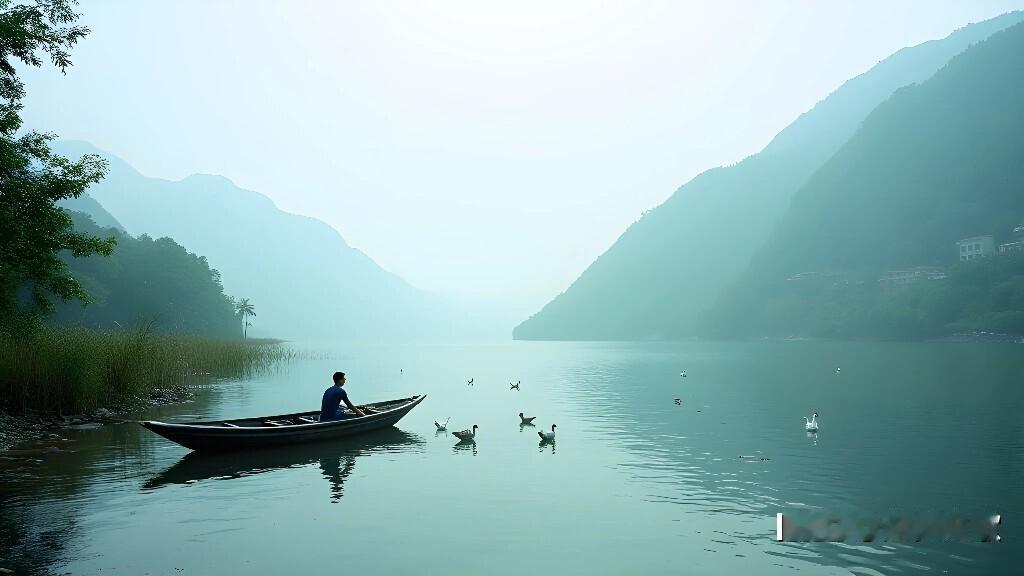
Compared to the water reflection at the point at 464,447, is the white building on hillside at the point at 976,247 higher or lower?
higher

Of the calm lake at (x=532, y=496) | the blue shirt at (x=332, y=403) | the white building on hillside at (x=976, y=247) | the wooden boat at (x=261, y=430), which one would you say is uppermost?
the white building on hillside at (x=976, y=247)

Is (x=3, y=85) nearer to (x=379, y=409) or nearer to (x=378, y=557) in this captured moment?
(x=379, y=409)

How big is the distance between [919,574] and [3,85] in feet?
107

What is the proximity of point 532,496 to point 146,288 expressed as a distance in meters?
119

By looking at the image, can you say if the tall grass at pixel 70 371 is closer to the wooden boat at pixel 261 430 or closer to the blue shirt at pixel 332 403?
the wooden boat at pixel 261 430

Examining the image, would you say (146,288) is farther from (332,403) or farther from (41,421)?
(332,403)

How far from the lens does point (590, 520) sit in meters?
16.6

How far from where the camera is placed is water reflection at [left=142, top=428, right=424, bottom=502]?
68.2 feet

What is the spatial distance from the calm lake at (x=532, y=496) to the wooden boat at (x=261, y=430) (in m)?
0.56

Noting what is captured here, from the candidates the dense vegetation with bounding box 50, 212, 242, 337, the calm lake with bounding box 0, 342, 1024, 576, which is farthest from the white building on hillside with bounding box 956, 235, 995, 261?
the dense vegetation with bounding box 50, 212, 242, 337

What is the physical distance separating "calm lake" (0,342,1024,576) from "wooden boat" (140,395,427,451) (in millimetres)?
564

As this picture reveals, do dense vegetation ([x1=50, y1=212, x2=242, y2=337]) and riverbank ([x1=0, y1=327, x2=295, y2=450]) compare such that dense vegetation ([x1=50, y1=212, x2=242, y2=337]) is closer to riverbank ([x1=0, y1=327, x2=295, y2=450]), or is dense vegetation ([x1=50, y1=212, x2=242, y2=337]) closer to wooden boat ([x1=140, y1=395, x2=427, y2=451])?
riverbank ([x1=0, y1=327, x2=295, y2=450])

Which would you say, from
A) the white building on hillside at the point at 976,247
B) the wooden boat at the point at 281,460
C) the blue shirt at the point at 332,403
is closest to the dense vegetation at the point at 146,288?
the blue shirt at the point at 332,403

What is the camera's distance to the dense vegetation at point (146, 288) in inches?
4237
